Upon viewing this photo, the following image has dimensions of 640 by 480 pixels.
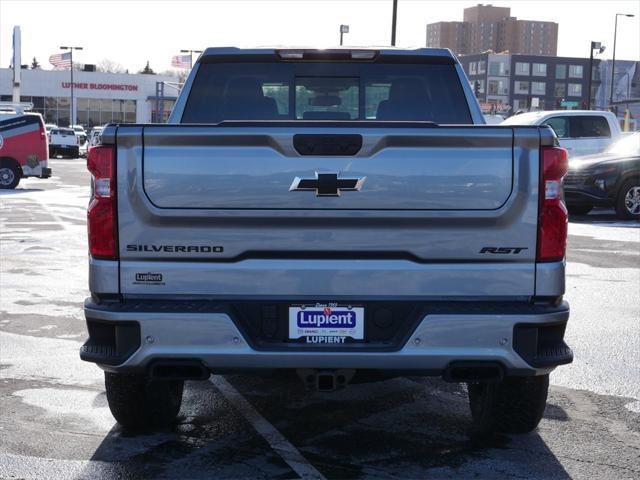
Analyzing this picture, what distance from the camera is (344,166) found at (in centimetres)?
410

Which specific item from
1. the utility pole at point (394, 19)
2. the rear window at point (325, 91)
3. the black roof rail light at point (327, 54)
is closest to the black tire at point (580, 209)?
the utility pole at point (394, 19)

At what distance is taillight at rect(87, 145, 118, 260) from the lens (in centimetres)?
417

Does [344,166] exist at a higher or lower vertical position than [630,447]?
higher

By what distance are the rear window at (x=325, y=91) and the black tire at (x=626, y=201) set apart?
42.3ft

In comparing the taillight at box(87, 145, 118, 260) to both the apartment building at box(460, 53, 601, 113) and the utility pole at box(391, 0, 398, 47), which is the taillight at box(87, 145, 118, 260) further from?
the apartment building at box(460, 53, 601, 113)

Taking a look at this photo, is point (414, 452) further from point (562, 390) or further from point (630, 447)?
point (562, 390)

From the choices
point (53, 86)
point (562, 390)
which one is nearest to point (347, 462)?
point (562, 390)

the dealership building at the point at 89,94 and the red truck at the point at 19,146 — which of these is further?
the dealership building at the point at 89,94

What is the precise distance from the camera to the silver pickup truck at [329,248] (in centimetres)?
410

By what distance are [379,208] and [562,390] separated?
2473 mm

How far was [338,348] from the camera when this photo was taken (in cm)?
418

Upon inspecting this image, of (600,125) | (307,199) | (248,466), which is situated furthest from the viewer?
(600,125)

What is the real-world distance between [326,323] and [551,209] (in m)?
1.09

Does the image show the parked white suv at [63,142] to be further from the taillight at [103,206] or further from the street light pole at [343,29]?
the taillight at [103,206]
